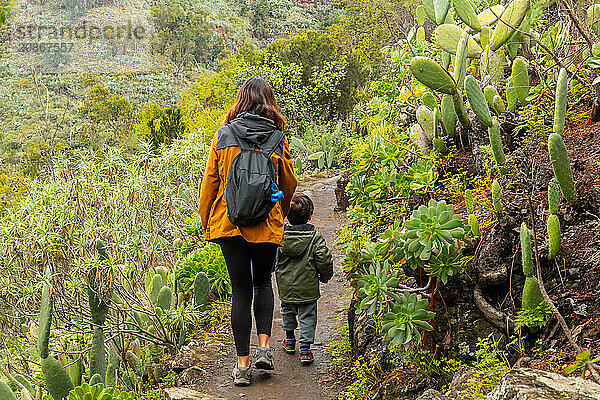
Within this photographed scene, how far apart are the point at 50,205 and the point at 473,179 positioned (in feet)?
10.2

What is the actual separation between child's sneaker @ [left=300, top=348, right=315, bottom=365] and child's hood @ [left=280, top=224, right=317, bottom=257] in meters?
0.61

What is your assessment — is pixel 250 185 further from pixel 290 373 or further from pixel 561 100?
pixel 561 100

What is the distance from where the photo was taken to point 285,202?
11.3 feet

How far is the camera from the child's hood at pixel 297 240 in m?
3.72

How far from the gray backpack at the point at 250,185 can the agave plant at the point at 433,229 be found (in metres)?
0.84

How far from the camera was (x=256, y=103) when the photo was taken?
10.8ft

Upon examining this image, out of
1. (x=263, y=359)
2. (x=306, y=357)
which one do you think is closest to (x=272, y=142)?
(x=263, y=359)

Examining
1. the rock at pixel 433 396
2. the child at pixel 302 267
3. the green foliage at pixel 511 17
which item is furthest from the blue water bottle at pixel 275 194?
the green foliage at pixel 511 17

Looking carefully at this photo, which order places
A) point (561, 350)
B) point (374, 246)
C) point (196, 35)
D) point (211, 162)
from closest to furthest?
1. point (561, 350)
2. point (374, 246)
3. point (211, 162)
4. point (196, 35)

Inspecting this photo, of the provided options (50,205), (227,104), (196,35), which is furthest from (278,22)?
(50,205)

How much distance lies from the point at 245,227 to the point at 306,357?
1.09m

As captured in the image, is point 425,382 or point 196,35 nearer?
point 425,382

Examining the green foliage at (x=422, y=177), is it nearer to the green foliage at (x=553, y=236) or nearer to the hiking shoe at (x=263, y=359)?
the green foliage at (x=553, y=236)

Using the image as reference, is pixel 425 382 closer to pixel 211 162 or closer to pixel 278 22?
pixel 211 162
